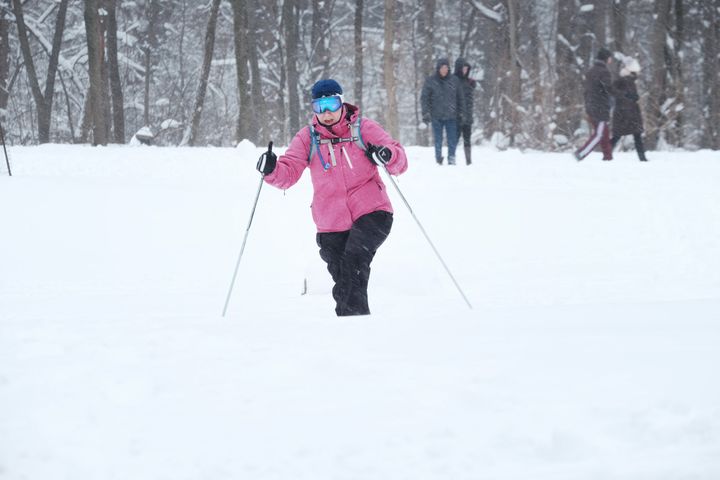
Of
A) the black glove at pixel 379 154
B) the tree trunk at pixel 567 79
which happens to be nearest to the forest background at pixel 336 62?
the tree trunk at pixel 567 79

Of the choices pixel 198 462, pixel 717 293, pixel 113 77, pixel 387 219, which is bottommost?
pixel 717 293

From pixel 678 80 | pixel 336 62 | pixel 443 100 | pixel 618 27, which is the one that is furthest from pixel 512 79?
pixel 336 62

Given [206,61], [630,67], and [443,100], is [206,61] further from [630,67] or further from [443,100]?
[630,67]

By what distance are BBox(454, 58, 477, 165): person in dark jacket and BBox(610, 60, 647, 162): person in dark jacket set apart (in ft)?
7.53

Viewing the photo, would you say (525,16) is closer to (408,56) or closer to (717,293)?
(408,56)

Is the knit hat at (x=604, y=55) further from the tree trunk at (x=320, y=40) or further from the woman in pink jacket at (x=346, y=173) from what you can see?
the tree trunk at (x=320, y=40)

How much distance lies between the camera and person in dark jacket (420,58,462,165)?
44.7 feet

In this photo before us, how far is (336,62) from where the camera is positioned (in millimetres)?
30359

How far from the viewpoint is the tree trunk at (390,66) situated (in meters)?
20.6

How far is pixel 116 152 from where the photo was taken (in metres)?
16.8

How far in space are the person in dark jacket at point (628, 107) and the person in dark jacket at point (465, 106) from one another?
230 centimetres

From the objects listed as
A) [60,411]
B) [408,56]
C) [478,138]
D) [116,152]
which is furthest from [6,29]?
[60,411]

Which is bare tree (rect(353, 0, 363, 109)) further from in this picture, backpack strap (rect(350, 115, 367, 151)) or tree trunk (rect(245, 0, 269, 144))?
backpack strap (rect(350, 115, 367, 151))

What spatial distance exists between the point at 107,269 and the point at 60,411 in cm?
631
